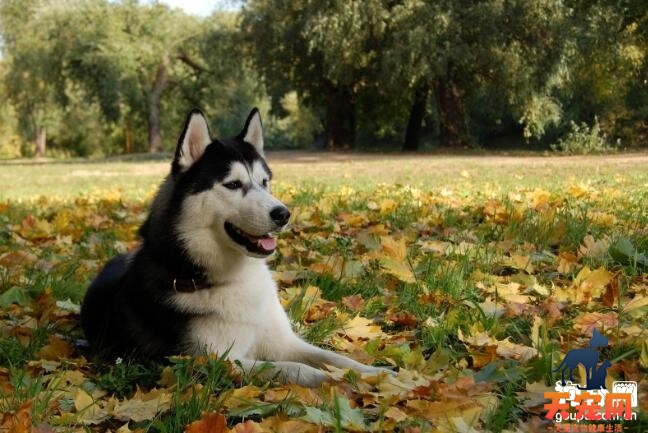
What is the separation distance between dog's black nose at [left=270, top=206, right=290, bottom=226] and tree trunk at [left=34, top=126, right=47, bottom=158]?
5510 cm

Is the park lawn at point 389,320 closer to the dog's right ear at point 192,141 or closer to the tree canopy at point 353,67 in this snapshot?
the dog's right ear at point 192,141

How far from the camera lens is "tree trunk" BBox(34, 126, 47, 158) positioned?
5316cm

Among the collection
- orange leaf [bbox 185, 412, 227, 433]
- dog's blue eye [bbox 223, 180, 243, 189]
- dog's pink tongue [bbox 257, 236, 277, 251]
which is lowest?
orange leaf [bbox 185, 412, 227, 433]

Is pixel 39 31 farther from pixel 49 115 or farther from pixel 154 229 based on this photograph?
pixel 154 229

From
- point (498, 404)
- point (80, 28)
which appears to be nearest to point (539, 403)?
point (498, 404)

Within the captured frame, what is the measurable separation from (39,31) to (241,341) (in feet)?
120

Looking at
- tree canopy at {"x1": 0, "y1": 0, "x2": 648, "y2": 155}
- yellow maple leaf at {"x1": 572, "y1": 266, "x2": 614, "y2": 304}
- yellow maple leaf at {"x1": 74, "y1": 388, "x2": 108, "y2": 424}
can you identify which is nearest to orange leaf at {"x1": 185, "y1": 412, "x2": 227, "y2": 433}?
yellow maple leaf at {"x1": 74, "y1": 388, "x2": 108, "y2": 424}

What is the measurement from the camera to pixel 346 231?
5.41 metres

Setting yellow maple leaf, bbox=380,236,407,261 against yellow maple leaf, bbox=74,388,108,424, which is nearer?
yellow maple leaf, bbox=74,388,108,424

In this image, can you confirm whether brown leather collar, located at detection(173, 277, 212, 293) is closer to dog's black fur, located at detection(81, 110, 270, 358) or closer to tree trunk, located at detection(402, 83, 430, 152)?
dog's black fur, located at detection(81, 110, 270, 358)

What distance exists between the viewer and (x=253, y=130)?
11.0 feet

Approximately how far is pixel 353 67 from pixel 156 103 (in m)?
17.0

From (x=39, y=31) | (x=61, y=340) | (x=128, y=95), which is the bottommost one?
(x=61, y=340)

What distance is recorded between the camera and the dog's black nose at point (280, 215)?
2.90 meters
